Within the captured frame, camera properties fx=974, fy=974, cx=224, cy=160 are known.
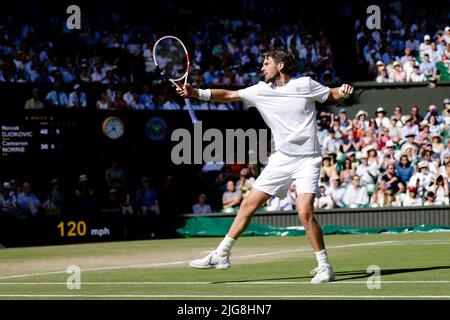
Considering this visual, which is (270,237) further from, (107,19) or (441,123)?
(107,19)

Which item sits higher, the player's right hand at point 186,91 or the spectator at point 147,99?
the spectator at point 147,99

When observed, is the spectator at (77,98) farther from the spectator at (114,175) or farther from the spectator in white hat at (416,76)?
the spectator in white hat at (416,76)

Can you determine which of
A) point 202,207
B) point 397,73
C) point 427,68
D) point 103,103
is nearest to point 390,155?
point 397,73

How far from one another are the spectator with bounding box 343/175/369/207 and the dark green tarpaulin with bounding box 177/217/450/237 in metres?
0.93

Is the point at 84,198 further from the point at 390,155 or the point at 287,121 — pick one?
the point at 287,121

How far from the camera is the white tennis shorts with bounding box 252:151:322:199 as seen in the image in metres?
10.4

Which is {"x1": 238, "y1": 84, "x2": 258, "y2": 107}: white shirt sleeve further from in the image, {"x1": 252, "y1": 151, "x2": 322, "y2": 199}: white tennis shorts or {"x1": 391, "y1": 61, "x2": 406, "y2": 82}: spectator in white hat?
{"x1": 391, "y1": 61, "x2": 406, "y2": 82}: spectator in white hat

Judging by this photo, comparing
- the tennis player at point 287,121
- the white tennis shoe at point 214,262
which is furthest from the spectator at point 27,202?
the tennis player at point 287,121

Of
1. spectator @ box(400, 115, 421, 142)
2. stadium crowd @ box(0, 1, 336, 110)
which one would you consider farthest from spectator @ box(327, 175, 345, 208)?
stadium crowd @ box(0, 1, 336, 110)

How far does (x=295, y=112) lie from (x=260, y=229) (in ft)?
41.4

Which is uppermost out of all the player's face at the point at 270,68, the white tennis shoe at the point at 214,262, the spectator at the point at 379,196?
the player's face at the point at 270,68

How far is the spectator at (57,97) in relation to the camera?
2462cm

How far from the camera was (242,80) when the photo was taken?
27797mm

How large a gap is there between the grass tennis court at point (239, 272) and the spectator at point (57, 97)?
22.7 ft
